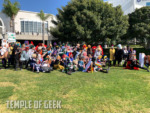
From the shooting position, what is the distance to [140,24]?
1855cm

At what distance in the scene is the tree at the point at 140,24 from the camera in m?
18.2

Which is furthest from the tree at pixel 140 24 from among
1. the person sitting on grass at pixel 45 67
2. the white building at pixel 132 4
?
the white building at pixel 132 4

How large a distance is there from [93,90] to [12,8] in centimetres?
2707

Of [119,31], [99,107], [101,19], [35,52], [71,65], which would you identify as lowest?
[99,107]

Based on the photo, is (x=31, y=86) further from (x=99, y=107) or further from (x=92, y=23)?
(x=92, y=23)

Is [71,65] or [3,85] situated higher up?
[71,65]

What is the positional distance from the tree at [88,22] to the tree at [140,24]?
2.64 m

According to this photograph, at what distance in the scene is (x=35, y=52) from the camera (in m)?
8.26

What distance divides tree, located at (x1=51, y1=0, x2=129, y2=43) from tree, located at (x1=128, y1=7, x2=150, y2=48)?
264cm

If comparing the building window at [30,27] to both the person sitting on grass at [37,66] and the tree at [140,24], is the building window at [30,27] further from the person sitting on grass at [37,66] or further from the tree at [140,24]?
the person sitting on grass at [37,66]

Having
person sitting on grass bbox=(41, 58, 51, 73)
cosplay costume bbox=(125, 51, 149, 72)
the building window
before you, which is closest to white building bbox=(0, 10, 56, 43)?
the building window

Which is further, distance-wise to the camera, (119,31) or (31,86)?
(119,31)

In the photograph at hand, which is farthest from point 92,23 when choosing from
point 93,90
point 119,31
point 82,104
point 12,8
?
point 12,8

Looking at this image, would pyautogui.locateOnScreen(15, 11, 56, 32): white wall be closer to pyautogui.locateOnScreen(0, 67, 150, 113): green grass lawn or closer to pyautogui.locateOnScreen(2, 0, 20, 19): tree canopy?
pyautogui.locateOnScreen(2, 0, 20, 19): tree canopy
